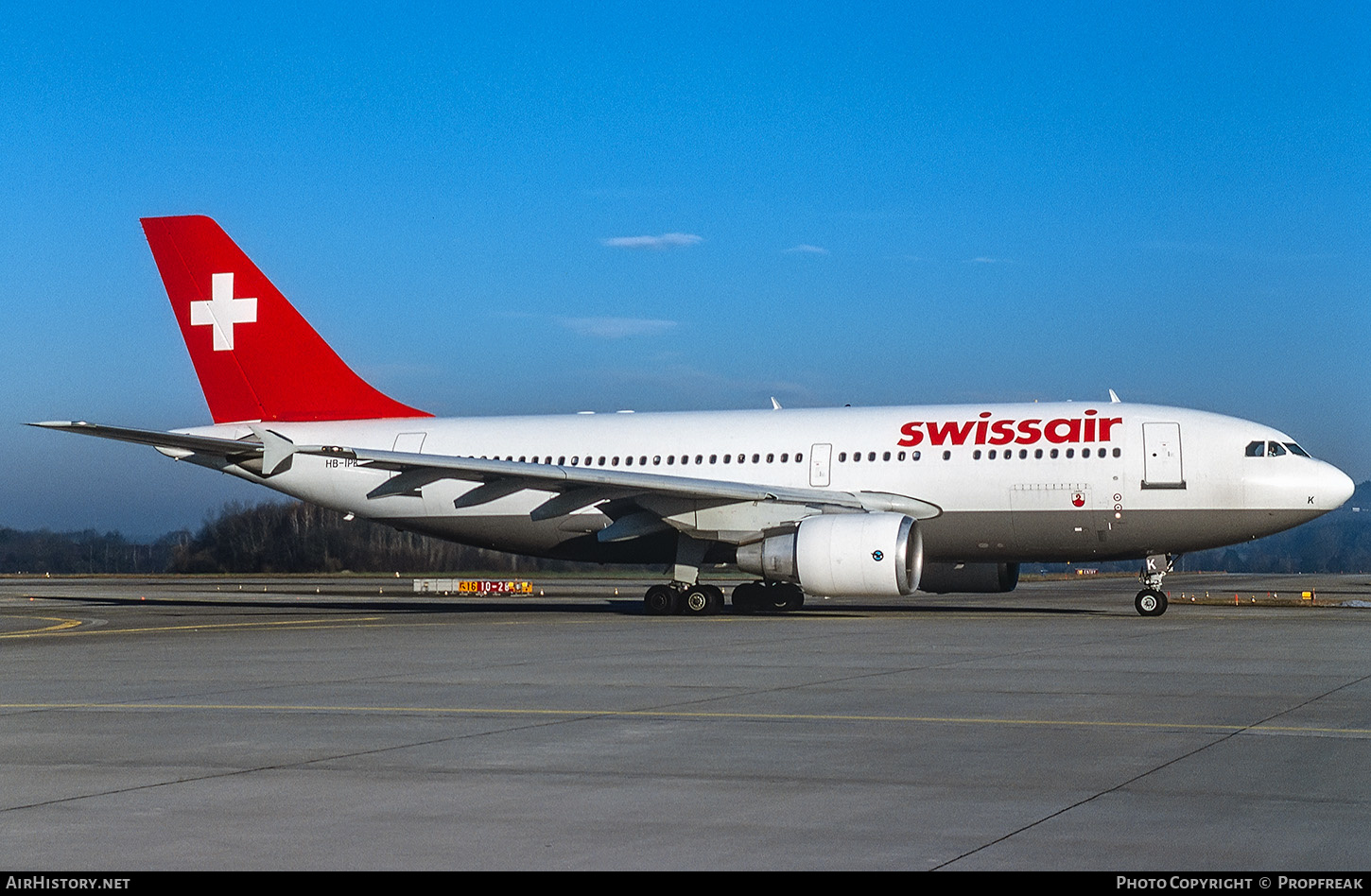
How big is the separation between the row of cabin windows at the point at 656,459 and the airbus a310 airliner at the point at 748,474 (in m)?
0.04

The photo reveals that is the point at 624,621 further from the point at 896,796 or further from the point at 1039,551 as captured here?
the point at 896,796

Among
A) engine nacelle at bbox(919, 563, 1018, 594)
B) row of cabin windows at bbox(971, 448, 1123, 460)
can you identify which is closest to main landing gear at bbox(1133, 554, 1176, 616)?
row of cabin windows at bbox(971, 448, 1123, 460)

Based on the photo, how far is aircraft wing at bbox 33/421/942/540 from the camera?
2427 cm

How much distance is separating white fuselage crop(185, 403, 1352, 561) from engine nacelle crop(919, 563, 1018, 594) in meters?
1.36

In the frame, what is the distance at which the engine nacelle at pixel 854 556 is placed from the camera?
2208 cm

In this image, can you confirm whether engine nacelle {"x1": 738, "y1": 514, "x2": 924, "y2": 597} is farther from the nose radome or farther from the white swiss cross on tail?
the white swiss cross on tail

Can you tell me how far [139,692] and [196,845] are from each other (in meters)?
6.89

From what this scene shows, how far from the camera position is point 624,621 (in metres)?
23.3

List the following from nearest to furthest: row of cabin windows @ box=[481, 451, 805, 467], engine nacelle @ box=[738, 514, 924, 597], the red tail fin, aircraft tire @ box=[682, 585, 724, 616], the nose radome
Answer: engine nacelle @ box=[738, 514, 924, 597]
the nose radome
aircraft tire @ box=[682, 585, 724, 616]
row of cabin windows @ box=[481, 451, 805, 467]
the red tail fin

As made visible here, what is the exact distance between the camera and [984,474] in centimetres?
2442

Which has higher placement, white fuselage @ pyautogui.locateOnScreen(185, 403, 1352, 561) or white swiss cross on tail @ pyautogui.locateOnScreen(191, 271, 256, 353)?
white swiss cross on tail @ pyautogui.locateOnScreen(191, 271, 256, 353)

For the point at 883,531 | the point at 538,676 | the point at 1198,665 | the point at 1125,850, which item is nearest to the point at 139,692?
the point at 538,676

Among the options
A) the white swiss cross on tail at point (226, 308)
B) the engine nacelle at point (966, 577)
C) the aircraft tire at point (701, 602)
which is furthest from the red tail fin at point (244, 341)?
the engine nacelle at point (966, 577)

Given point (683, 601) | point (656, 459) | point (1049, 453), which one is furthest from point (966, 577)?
point (656, 459)
